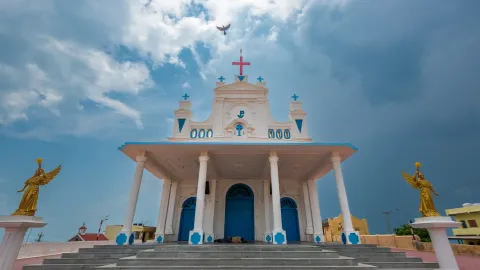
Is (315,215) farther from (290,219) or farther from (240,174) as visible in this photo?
(240,174)

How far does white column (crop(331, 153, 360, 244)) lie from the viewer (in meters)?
9.20

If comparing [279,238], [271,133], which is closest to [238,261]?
[279,238]

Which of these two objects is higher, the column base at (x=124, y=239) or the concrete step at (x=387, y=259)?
the column base at (x=124, y=239)

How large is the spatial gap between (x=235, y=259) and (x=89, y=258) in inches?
201

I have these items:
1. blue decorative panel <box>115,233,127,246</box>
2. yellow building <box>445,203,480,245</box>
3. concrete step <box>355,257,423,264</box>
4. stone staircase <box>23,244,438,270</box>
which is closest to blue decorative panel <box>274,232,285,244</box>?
stone staircase <box>23,244,438,270</box>

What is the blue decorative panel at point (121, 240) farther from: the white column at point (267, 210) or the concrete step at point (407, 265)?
the concrete step at point (407, 265)

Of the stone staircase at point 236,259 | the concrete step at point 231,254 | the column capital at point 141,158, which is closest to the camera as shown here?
the stone staircase at point 236,259

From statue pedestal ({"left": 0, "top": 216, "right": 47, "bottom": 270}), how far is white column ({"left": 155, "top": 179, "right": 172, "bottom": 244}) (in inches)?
294

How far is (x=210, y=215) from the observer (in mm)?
13156

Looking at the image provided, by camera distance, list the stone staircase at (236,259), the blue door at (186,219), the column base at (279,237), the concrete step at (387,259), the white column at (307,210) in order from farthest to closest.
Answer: the blue door at (186,219) → the white column at (307,210) → the column base at (279,237) → the concrete step at (387,259) → the stone staircase at (236,259)

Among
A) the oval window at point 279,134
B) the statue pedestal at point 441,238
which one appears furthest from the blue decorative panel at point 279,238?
the oval window at point 279,134

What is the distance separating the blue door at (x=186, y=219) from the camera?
13.7 m

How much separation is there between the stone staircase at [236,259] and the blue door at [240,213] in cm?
634

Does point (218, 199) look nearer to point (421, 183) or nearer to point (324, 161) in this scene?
point (324, 161)
